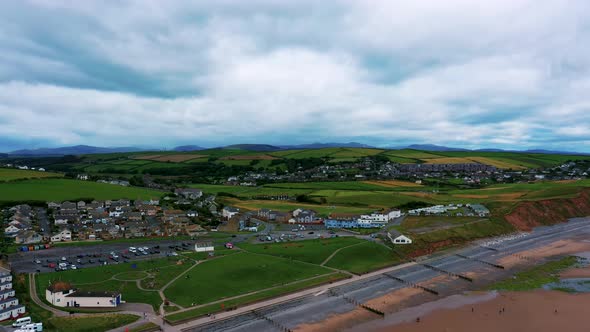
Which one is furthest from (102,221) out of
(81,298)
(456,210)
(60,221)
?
(456,210)

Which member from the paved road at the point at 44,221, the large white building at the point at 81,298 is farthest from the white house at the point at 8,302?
the paved road at the point at 44,221

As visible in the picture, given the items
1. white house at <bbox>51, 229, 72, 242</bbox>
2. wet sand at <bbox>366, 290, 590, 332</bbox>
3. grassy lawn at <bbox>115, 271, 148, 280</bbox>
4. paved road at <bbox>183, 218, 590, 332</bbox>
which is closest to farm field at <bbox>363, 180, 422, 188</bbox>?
paved road at <bbox>183, 218, 590, 332</bbox>

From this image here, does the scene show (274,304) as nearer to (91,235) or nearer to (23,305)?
(23,305)

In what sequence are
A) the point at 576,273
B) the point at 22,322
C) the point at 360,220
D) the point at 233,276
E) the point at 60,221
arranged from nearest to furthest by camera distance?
the point at 22,322 → the point at 233,276 → the point at 576,273 → the point at 60,221 → the point at 360,220

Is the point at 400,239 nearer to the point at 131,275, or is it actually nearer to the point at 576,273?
the point at 576,273

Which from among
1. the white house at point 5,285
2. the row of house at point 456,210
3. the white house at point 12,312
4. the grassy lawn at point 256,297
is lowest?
the grassy lawn at point 256,297

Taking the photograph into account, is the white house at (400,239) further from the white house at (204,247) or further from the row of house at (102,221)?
the row of house at (102,221)
